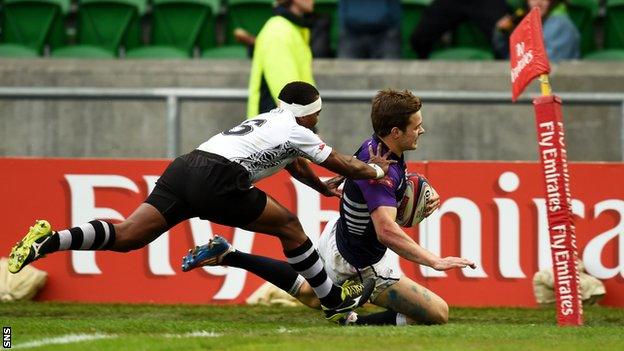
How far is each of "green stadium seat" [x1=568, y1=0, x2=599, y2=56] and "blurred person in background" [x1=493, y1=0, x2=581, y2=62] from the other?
391mm

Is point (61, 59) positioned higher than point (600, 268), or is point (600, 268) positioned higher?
point (61, 59)

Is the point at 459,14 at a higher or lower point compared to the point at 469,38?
higher

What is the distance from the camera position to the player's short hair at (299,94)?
29.6ft

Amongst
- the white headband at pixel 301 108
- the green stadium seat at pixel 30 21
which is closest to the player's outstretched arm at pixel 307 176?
the white headband at pixel 301 108

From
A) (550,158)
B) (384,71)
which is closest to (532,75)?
(550,158)

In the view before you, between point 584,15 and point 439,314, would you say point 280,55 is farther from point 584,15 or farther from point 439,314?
point 584,15

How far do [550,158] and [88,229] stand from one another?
2972 mm

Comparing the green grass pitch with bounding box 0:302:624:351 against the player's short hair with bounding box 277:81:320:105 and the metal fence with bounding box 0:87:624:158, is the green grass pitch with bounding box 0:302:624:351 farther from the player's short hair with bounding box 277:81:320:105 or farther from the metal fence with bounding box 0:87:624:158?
the metal fence with bounding box 0:87:624:158

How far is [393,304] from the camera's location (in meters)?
9.10

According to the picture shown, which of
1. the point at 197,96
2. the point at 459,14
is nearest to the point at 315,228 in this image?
the point at 197,96

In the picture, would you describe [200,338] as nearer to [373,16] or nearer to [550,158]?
[550,158]

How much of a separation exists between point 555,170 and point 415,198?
90 centimetres

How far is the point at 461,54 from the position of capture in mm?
14336

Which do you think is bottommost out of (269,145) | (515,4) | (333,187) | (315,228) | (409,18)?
(315,228)
